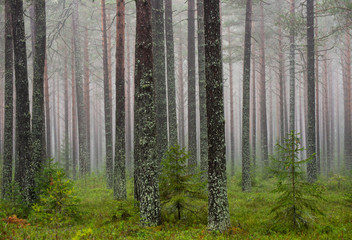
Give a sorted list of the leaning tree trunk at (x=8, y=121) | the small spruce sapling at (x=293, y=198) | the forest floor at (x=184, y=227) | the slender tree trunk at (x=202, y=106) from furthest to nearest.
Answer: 1. the slender tree trunk at (x=202, y=106)
2. the leaning tree trunk at (x=8, y=121)
3. the small spruce sapling at (x=293, y=198)
4. the forest floor at (x=184, y=227)

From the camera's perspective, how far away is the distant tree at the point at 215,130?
6.71 m

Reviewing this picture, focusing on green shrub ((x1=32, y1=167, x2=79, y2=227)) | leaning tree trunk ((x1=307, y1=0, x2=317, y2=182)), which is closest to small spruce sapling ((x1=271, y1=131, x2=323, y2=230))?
green shrub ((x1=32, y1=167, x2=79, y2=227))

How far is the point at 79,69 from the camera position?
64.1ft

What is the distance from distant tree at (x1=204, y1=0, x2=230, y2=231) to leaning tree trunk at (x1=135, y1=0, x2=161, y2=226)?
145 centimetres

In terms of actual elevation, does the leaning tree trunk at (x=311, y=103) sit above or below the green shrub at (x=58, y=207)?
above

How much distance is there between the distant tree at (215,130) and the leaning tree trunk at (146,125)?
145 centimetres

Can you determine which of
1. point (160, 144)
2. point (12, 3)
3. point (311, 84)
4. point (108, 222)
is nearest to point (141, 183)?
point (108, 222)

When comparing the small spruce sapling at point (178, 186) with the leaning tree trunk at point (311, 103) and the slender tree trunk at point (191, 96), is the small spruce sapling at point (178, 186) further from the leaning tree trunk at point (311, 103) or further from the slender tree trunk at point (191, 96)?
the leaning tree trunk at point (311, 103)

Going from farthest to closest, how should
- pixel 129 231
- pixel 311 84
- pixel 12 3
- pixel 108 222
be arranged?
1. pixel 311 84
2. pixel 12 3
3. pixel 108 222
4. pixel 129 231

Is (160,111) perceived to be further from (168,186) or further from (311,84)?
(311,84)

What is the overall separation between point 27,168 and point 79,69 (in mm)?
11784

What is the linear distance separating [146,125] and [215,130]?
1801 millimetres

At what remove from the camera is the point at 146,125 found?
740 centimetres

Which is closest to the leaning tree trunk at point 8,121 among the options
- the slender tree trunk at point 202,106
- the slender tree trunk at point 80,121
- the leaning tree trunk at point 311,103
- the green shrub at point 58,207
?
the green shrub at point 58,207
